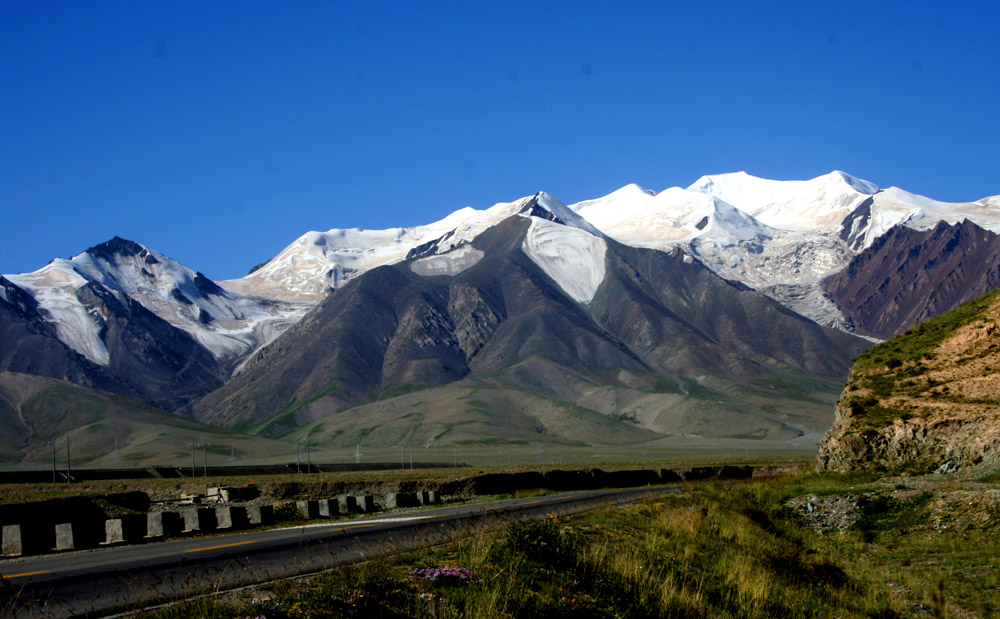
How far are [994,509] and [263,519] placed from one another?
18.1 meters

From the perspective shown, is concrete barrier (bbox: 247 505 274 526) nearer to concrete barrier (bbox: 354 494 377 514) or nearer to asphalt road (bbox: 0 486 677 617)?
asphalt road (bbox: 0 486 677 617)

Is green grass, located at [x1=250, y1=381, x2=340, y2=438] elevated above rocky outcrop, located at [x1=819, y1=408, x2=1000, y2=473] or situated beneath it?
elevated above

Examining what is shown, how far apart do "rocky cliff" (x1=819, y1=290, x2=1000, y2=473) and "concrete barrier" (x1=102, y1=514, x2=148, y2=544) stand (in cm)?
2674

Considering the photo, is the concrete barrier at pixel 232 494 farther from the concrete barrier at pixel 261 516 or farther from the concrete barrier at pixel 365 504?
the concrete barrier at pixel 261 516

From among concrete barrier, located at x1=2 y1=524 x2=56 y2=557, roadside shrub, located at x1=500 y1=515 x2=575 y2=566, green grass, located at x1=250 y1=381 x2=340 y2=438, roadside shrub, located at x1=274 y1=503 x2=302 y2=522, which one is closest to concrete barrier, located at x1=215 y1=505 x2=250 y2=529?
roadside shrub, located at x1=274 y1=503 x2=302 y2=522

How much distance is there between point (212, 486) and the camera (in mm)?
47719

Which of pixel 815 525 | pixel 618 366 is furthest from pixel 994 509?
pixel 618 366

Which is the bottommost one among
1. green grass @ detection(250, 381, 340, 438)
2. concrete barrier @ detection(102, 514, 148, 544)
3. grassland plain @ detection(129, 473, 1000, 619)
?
grassland plain @ detection(129, 473, 1000, 619)

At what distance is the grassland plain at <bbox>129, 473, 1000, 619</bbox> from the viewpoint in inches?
429

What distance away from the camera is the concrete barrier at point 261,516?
76.1ft

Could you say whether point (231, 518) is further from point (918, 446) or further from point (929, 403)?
point (929, 403)

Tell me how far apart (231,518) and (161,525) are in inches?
94.4

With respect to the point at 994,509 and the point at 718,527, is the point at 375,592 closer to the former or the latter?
the point at 718,527

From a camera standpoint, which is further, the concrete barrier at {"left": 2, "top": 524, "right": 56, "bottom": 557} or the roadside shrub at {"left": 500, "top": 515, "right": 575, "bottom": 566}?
the concrete barrier at {"left": 2, "top": 524, "right": 56, "bottom": 557}
